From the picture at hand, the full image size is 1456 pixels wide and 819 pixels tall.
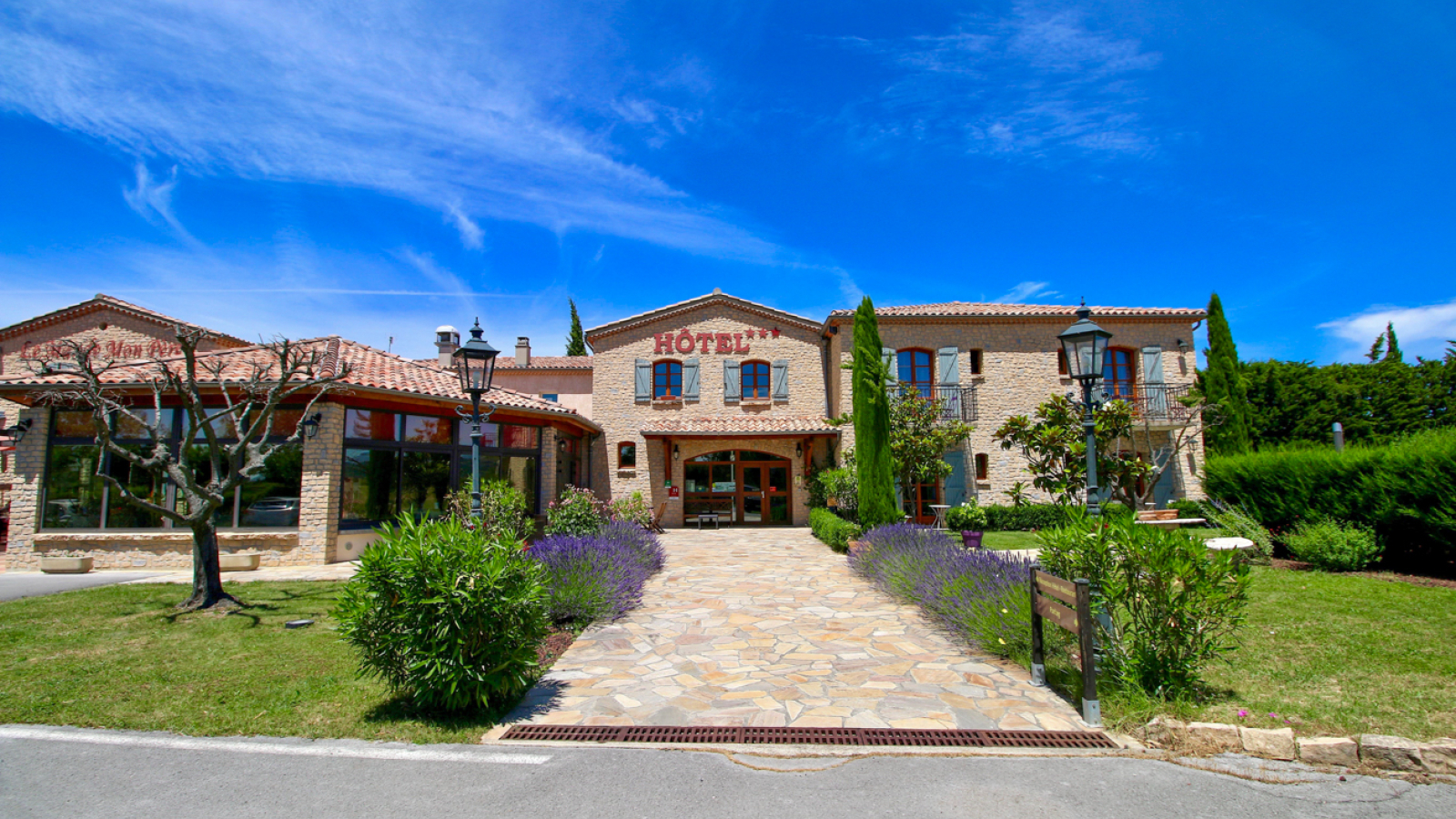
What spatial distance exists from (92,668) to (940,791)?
6781 mm

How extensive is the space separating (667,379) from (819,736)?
1565 centimetres

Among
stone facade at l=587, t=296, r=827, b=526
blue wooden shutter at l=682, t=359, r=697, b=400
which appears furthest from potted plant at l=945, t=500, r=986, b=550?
blue wooden shutter at l=682, t=359, r=697, b=400

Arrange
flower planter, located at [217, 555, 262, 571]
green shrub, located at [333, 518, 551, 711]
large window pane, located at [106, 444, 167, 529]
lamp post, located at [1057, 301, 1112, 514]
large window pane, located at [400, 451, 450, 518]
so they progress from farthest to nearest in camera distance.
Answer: large window pane, located at [400, 451, 450, 518]
large window pane, located at [106, 444, 167, 529]
flower planter, located at [217, 555, 262, 571]
lamp post, located at [1057, 301, 1112, 514]
green shrub, located at [333, 518, 551, 711]

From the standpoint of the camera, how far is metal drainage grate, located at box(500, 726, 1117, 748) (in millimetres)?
4277

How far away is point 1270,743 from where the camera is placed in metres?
4.02

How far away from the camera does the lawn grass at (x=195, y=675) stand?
4.58 m

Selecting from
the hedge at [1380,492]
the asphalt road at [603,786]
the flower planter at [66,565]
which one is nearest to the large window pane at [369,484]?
the flower planter at [66,565]

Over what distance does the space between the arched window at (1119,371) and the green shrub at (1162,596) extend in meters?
15.8

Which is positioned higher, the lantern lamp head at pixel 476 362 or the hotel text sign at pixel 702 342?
the hotel text sign at pixel 702 342

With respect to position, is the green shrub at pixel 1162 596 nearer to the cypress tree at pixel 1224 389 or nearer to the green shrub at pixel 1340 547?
the green shrub at pixel 1340 547

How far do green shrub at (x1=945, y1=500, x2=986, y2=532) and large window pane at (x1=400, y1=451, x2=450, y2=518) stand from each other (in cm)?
1044

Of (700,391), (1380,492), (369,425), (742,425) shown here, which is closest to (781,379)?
(742,425)

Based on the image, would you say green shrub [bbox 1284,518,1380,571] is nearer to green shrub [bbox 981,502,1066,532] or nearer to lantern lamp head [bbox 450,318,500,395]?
green shrub [bbox 981,502,1066,532]

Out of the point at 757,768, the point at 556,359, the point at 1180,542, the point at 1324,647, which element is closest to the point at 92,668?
the point at 757,768
